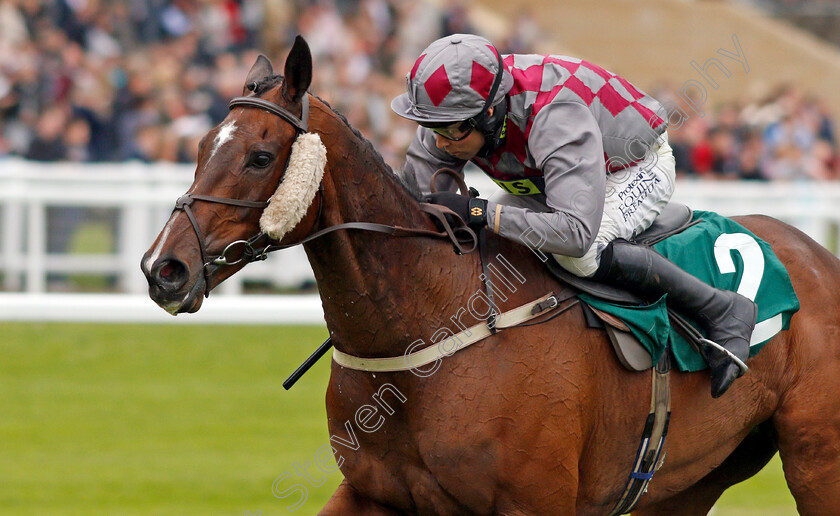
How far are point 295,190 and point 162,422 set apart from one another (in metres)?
4.84

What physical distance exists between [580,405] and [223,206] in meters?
1.35

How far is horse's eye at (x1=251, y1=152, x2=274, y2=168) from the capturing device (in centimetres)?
339

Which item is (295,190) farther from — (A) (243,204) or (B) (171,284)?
(B) (171,284)

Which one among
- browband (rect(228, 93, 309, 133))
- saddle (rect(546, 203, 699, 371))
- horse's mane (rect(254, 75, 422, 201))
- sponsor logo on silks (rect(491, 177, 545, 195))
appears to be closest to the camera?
browband (rect(228, 93, 309, 133))

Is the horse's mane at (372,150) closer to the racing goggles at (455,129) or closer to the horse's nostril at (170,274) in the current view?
the racing goggles at (455,129)

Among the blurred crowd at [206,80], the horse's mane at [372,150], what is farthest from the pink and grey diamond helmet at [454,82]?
the blurred crowd at [206,80]

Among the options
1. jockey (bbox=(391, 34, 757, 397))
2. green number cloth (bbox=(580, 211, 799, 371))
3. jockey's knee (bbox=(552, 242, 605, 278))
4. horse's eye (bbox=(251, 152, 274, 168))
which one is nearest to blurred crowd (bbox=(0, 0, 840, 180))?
green number cloth (bbox=(580, 211, 799, 371))

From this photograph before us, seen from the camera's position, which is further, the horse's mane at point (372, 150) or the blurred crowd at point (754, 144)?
the blurred crowd at point (754, 144)

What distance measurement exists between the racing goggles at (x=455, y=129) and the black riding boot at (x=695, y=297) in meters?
0.63

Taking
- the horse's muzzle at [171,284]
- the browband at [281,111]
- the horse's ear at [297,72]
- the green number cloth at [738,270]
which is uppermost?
the horse's ear at [297,72]

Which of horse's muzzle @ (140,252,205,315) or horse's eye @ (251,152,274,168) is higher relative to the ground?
horse's eye @ (251,152,274,168)

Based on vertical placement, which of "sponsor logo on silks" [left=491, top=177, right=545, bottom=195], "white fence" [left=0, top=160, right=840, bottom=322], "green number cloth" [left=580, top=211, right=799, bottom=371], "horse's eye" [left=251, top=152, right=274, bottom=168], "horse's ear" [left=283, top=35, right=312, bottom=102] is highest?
"horse's ear" [left=283, top=35, right=312, bottom=102]

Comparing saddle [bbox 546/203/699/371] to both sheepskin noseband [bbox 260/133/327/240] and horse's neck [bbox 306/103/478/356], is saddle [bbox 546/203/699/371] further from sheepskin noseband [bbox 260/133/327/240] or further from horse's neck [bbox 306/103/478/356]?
sheepskin noseband [bbox 260/133/327/240]

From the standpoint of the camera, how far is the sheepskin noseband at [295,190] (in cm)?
338
